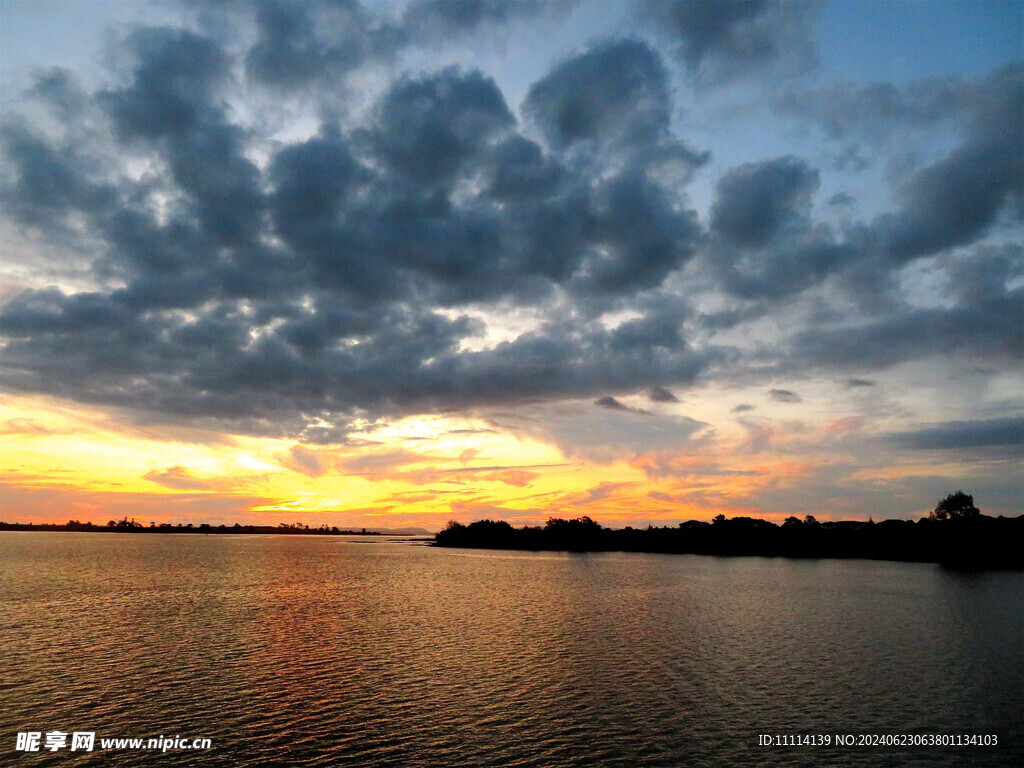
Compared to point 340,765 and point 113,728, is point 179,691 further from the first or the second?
point 340,765

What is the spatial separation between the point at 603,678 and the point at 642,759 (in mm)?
13825

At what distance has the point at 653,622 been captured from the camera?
213 feet

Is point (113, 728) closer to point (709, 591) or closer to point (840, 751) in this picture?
point (840, 751)

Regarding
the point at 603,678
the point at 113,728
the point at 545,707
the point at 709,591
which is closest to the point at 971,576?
the point at 709,591

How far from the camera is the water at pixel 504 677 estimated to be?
29906 mm

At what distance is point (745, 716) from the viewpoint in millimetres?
34594

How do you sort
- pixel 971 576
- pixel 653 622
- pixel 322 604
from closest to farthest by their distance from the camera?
1. pixel 653 622
2. pixel 322 604
3. pixel 971 576

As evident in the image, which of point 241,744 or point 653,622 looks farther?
point 653,622

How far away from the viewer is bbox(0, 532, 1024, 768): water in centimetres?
2991

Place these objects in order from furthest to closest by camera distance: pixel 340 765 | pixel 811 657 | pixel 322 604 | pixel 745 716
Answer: pixel 322 604
pixel 811 657
pixel 745 716
pixel 340 765

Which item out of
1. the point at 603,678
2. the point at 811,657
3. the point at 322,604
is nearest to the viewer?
the point at 603,678

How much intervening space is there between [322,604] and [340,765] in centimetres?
5268

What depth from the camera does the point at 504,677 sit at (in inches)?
1656

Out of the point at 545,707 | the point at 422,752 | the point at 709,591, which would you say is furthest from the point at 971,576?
the point at 422,752
